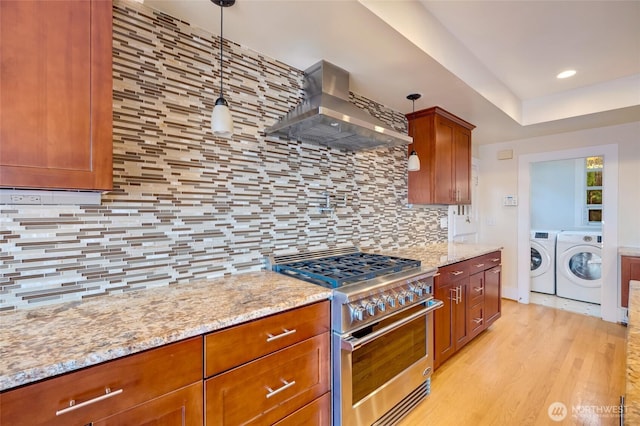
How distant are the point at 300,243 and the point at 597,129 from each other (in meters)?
3.96

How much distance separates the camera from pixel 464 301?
255 cm

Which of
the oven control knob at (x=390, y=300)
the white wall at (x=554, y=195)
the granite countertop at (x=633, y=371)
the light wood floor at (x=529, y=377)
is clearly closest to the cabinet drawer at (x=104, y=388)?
the oven control knob at (x=390, y=300)

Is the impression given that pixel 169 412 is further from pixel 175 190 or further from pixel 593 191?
pixel 593 191

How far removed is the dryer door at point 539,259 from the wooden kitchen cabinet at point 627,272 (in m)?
1.15

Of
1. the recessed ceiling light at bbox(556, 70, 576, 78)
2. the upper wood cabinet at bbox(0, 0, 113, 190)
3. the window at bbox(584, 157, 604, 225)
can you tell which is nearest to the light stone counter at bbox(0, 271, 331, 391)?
the upper wood cabinet at bbox(0, 0, 113, 190)

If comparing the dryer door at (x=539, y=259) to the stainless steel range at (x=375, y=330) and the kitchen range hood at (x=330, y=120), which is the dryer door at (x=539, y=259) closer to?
the stainless steel range at (x=375, y=330)

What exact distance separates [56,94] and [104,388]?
950 millimetres

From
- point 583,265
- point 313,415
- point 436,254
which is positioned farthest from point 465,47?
point 583,265

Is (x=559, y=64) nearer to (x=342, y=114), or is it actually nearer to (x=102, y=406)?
(x=342, y=114)

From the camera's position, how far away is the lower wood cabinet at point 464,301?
2250 mm

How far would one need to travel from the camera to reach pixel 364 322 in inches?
59.7

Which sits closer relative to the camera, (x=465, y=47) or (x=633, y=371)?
(x=633, y=371)

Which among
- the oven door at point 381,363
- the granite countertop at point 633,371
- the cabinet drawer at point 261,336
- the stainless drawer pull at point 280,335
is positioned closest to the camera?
the granite countertop at point 633,371

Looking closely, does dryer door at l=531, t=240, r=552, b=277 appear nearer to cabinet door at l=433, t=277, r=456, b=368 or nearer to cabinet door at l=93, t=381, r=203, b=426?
cabinet door at l=433, t=277, r=456, b=368
